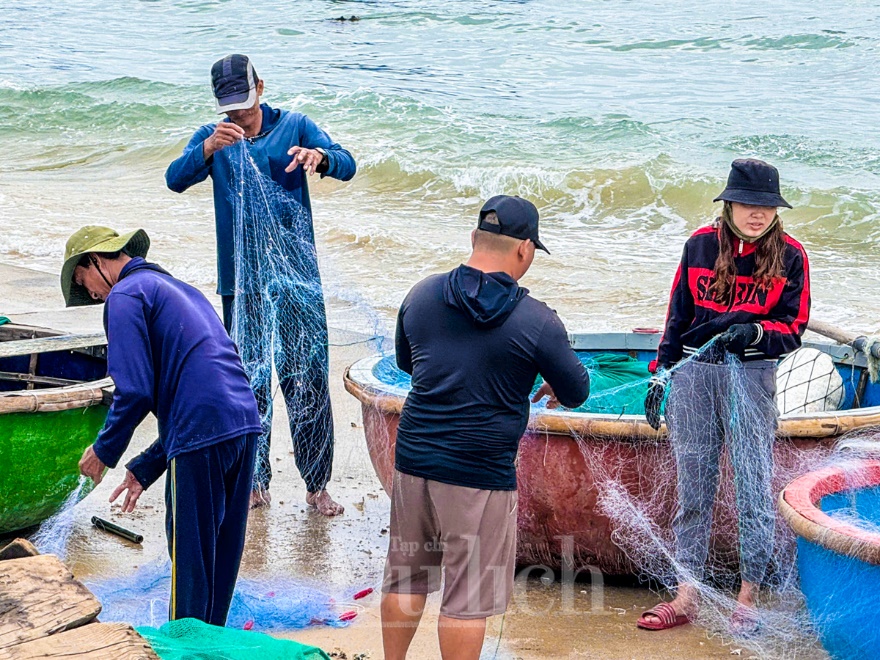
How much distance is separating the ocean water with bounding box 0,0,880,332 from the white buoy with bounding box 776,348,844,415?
210 cm

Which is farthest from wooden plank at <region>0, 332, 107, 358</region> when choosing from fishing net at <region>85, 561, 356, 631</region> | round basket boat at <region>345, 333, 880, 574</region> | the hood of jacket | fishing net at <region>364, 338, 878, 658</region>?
the hood of jacket

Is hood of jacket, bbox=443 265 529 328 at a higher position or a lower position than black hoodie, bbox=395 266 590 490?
higher

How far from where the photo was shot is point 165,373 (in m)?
3.38

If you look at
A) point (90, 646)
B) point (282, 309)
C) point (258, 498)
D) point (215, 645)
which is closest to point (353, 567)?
point (258, 498)

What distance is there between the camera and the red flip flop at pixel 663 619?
4.14 metres

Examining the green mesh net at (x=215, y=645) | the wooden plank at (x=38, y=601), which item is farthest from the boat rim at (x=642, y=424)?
the wooden plank at (x=38, y=601)

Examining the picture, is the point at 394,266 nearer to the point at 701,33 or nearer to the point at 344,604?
the point at 344,604

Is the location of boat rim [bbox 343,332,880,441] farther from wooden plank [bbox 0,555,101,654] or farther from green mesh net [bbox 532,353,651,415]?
wooden plank [bbox 0,555,101,654]

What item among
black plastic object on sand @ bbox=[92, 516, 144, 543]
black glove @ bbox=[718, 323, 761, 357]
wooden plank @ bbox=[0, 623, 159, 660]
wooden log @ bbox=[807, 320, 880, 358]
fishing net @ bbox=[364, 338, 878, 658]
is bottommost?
black plastic object on sand @ bbox=[92, 516, 144, 543]

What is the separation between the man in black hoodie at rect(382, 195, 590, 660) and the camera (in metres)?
3.11

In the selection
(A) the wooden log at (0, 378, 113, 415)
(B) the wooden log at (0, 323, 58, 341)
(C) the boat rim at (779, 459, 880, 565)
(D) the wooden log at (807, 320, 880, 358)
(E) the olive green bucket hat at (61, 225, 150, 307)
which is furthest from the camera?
(B) the wooden log at (0, 323, 58, 341)

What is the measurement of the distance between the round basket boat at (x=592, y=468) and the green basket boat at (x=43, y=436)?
1.15m

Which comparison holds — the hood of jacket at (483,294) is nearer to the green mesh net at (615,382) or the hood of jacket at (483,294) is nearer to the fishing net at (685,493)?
the fishing net at (685,493)

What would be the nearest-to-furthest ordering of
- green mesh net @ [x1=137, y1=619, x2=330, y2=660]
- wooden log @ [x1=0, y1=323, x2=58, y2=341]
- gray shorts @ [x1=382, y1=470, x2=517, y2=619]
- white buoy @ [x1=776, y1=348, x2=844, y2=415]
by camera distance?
green mesh net @ [x1=137, y1=619, x2=330, y2=660] → gray shorts @ [x1=382, y1=470, x2=517, y2=619] → white buoy @ [x1=776, y1=348, x2=844, y2=415] → wooden log @ [x1=0, y1=323, x2=58, y2=341]
